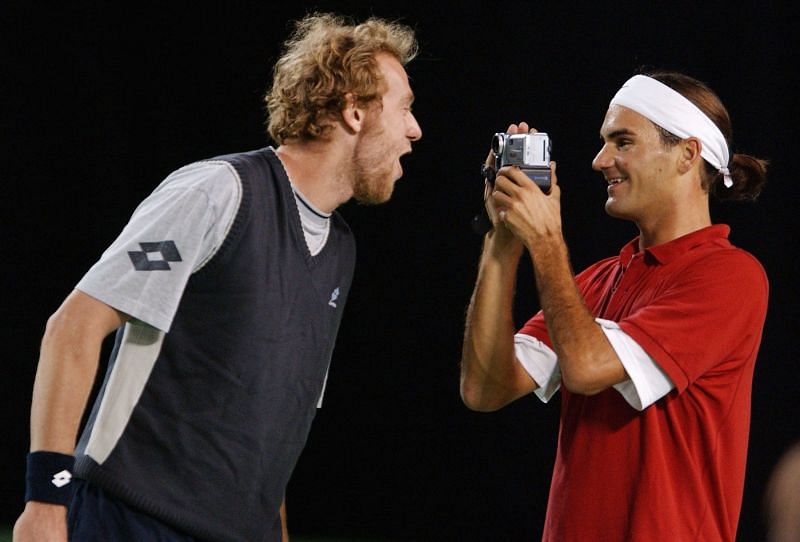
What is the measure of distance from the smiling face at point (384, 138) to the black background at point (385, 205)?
6.17ft

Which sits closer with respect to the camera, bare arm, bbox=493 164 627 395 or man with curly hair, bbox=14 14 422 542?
man with curly hair, bbox=14 14 422 542

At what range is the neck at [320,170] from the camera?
77.8 inches

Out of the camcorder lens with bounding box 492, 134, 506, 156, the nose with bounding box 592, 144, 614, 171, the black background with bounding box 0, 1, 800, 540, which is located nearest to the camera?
the camcorder lens with bounding box 492, 134, 506, 156

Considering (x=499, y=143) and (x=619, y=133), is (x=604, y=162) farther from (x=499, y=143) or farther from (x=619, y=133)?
(x=499, y=143)

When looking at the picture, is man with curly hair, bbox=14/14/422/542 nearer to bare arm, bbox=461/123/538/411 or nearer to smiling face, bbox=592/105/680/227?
bare arm, bbox=461/123/538/411

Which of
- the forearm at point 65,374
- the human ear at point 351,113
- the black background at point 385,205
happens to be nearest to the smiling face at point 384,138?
the human ear at point 351,113

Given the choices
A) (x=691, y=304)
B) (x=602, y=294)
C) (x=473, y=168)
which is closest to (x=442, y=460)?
(x=473, y=168)

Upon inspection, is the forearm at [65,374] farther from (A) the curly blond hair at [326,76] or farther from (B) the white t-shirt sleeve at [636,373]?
(B) the white t-shirt sleeve at [636,373]

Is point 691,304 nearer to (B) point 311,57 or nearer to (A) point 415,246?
(B) point 311,57

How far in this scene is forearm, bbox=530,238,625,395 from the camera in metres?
1.93

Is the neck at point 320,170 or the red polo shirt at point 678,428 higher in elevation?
the neck at point 320,170

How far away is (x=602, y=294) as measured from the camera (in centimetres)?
227

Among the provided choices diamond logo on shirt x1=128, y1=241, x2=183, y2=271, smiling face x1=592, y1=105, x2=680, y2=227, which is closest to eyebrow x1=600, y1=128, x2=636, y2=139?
smiling face x1=592, y1=105, x2=680, y2=227

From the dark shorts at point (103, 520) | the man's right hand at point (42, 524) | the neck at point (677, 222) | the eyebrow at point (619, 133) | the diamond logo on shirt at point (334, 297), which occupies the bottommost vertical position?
the dark shorts at point (103, 520)
